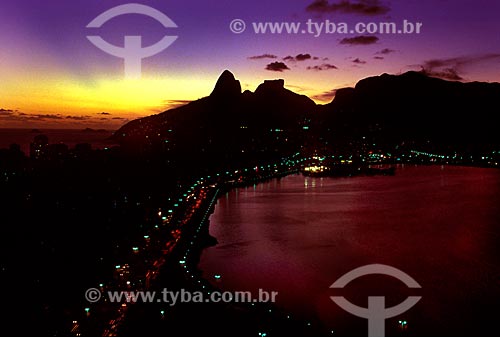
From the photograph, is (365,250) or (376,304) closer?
(376,304)

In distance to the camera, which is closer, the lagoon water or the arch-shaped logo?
the arch-shaped logo

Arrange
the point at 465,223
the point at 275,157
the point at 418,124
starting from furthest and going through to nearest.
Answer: the point at 418,124
the point at 275,157
the point at 465,223

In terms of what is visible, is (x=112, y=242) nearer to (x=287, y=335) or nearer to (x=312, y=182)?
(x=287, y=335)

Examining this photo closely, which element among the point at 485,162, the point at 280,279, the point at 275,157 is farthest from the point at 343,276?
the point at 485,162

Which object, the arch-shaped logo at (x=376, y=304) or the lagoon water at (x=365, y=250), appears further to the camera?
the lagoon water at (x=365, y=250)
